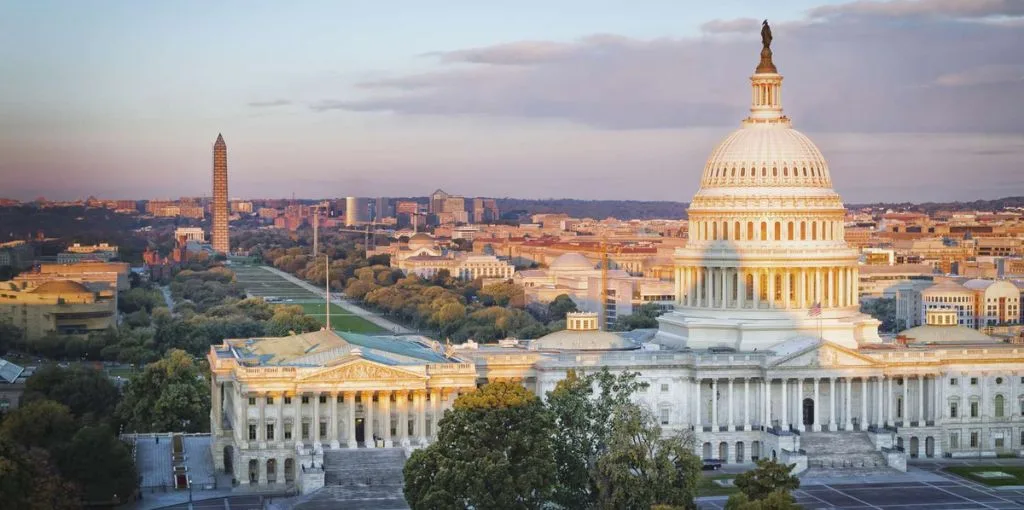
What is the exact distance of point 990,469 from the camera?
108125 millimetres

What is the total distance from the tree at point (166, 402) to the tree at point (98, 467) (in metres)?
24.1

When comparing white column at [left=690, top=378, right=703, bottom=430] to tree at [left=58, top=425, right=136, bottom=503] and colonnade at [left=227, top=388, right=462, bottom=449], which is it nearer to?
colonnade at [left=227, top=388, right=462, bottom=449]

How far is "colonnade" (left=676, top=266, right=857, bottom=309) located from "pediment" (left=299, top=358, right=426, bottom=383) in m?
25.4

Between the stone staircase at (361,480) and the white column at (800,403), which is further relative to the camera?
the white column at (800,403)

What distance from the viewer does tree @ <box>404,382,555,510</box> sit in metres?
82.4

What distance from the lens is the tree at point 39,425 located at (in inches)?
3925

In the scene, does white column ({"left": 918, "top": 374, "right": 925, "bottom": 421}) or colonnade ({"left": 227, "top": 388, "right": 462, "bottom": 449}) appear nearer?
colonnade ({"left": 227, "top": 388, "right": 462, "bottom": 449})

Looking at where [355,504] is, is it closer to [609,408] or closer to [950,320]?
[609,408]

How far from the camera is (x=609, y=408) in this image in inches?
3565

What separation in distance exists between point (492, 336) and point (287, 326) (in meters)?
20.4

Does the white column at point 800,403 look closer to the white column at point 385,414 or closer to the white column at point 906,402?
the white column at point 906,402

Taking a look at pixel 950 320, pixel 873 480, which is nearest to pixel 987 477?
pixel 873 480

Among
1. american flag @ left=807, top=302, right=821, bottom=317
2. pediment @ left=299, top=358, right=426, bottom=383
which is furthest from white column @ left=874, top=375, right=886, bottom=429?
pediment @ left=299, top=358, right=426, bottom=383

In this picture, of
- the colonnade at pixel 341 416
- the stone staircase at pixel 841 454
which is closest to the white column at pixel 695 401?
the stone staircase at pixel 841 454
